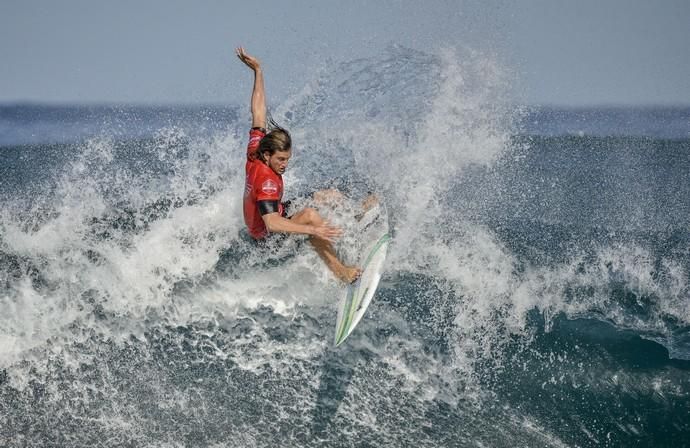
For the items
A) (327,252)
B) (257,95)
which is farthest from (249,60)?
A: (327,252)

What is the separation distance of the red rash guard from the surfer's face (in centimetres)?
3

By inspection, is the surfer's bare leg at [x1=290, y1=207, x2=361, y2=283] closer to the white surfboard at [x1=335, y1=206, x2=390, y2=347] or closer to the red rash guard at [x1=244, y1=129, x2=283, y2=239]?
the white surfboard at [x1=335, y1=206, x2=390, y2=347]

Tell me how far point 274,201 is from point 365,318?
4.45 feet

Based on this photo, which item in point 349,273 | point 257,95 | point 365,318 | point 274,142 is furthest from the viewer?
point 257,95

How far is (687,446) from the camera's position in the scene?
4605 mm

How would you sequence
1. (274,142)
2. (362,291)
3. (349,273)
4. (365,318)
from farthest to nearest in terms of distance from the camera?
(365,318) < (349,273) < (362,291) < (274,142)

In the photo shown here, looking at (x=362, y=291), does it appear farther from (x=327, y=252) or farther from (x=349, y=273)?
(x=327, y=252)

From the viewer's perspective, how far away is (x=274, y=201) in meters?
5.11

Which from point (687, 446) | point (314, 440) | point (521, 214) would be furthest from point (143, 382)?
point (521, 214)

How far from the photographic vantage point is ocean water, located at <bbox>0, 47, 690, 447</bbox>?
4.80 metres

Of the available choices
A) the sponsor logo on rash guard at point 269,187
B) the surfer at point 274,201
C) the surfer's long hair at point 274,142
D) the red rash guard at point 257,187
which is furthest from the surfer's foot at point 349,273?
the surfer's long hair at point 274,142

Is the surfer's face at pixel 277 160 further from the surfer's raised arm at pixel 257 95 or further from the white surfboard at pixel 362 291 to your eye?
the white surfboard at pixel 362 291

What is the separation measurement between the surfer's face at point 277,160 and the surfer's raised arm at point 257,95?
0.82 metres

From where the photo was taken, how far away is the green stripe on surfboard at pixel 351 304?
503 cm
